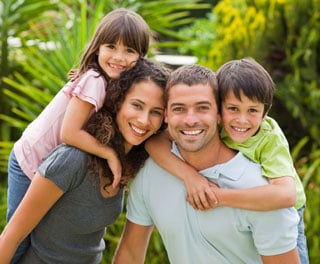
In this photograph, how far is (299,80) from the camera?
19.8 ft

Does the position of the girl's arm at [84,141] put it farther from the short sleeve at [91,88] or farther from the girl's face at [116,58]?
the girl's face at [116,58]

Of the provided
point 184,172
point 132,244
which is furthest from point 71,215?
point 184,172

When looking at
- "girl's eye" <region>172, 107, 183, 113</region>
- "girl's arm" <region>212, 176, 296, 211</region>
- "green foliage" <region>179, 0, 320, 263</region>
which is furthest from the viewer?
"green foliage" <region>179, 0, 320, 263</region>

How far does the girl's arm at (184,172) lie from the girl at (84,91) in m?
0.30

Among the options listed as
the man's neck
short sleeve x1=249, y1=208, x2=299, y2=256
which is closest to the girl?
the man's neck

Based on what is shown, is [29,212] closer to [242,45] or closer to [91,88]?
[91,88]

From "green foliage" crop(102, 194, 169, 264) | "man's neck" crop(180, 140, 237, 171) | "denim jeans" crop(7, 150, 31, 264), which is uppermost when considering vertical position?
"man's neck" crop(180, 140, 237, 171)

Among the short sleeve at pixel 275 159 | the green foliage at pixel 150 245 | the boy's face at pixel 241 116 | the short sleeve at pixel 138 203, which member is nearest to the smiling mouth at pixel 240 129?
the boy's face at pixel 241 116

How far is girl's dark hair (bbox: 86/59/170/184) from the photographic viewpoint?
116 inches

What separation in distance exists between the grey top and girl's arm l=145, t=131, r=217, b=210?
0.76 feet

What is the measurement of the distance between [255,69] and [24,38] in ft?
11.0

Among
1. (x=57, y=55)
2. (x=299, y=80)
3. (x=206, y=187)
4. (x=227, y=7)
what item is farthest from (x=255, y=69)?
(x=227, y=7)

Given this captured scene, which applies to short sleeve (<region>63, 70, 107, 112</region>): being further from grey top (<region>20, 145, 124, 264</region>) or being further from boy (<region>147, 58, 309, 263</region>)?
boy (<region>147, 58, 309, 263</region>)

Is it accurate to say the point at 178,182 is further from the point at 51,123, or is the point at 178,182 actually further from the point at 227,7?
the point at 227,7
